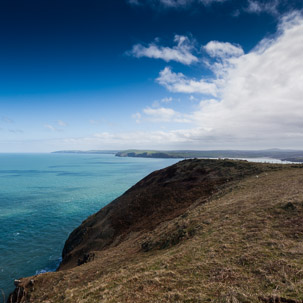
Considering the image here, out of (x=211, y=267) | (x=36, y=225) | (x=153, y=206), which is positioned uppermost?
(x=211, y=267)

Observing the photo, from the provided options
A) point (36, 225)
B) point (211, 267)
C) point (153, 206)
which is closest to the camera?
point (211, 267)

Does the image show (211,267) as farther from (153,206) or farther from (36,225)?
(36,225)

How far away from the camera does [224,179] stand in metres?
41.3

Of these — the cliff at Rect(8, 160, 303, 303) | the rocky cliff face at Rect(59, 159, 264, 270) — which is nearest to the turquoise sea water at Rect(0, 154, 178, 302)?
the rocky cliff face at Rect(59, 159, 264, 270)

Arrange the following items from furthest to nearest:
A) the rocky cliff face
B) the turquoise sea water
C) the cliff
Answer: the turquoise sea water, the rocky cliff face, the cliff

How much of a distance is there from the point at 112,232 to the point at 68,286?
21.8 meters

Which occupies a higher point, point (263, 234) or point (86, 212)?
point (263, 234)

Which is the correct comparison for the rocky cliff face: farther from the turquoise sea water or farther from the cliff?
the cliff

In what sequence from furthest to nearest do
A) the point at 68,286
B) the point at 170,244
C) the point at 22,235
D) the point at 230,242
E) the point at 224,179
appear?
1. the point at 22,235
2. the point at 224,179
3. the point at 170,244
4. the point at 68,286
5. the point at 230,242

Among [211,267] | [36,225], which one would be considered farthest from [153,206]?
[36,225]

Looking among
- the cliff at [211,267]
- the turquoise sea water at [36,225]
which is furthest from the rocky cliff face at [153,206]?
the cliff at [211,267]

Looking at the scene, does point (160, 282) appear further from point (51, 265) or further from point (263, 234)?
point (51, 265)

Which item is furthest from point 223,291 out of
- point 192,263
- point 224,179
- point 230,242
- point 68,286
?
point 224,179

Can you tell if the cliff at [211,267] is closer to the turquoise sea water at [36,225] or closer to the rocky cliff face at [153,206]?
the rocky cliff face at [153,206]
